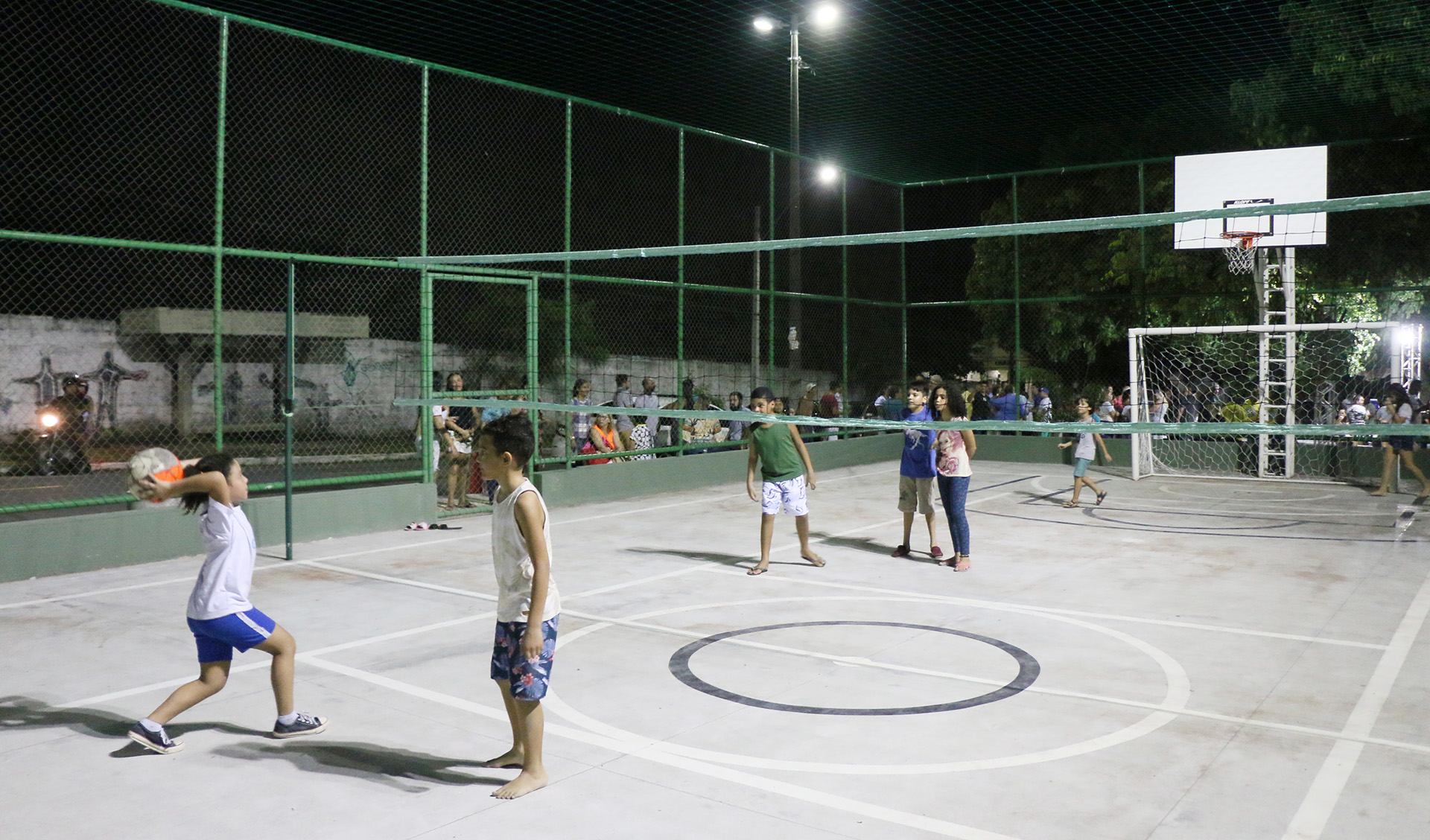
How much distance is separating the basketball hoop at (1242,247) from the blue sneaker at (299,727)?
15.1 metres

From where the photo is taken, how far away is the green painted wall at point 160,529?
9.10 metres

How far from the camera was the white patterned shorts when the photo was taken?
9320 mm

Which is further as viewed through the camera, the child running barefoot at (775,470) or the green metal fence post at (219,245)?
the green metal fence post at (219,245)

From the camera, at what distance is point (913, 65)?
17125 millimetres

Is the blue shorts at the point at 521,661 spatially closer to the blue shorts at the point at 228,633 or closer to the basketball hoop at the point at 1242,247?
the blue shorts at the point at 228,633

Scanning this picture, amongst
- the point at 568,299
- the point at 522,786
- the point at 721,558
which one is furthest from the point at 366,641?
the point at 568,299

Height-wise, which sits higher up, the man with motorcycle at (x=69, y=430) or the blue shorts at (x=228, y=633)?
the man with motorcycle at (x=69, y=430)

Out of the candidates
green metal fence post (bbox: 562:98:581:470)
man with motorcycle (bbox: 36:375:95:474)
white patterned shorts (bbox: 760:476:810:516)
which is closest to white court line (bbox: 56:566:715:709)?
white patterned shorts (bbox: 760:476:810:516)

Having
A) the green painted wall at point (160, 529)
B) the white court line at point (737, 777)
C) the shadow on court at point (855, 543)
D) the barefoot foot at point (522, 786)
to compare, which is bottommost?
the white court line at point (737, 777)

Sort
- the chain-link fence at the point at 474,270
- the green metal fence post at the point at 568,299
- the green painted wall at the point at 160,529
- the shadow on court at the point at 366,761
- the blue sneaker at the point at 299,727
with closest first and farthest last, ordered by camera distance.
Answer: the shadow on court at the point at 366,761, the blue sneaker at the point at 299,727, the green painted wall at the point at 160,529, the green metal fence post at the point at 568,299, the chain-link fence at the point at 474,270

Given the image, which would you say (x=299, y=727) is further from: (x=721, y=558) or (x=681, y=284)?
(x=681, y=284)

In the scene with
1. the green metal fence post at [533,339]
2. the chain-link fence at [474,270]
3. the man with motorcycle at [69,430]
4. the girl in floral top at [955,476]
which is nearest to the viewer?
the girl in floral top at [955,476]

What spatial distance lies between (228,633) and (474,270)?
8491 mm

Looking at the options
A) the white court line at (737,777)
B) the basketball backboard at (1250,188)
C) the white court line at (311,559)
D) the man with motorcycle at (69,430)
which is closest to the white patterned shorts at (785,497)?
the white court line at (311,559)
